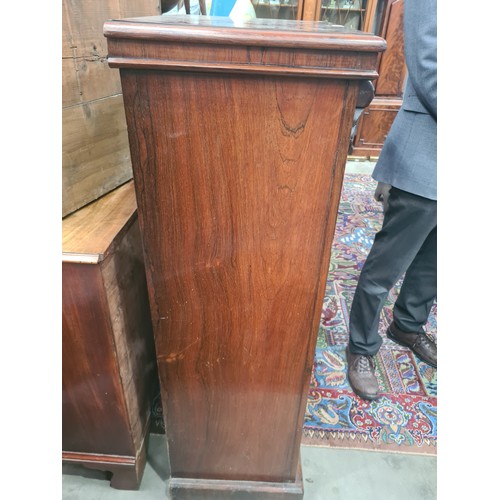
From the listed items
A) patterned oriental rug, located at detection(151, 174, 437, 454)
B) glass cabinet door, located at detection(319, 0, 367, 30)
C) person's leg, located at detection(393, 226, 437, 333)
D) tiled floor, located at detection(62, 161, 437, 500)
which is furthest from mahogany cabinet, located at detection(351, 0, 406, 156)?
tiled floor, located at detection(62, 161, 437, 500)

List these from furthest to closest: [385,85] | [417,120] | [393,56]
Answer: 1. [385,85]
2. [393,56]
3. [417,120]

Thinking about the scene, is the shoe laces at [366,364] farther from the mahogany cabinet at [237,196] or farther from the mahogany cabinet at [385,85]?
the mahogany cabinet at [385,85]

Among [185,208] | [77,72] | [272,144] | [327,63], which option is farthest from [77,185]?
[327,63]

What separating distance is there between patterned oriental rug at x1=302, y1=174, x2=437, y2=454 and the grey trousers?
12 centimetres

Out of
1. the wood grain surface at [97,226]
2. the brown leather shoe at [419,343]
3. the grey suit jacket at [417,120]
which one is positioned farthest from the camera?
the brown leather shoe at [419,343]

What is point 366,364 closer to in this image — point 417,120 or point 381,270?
point 381,270

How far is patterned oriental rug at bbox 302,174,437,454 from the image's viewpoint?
48.7 inches

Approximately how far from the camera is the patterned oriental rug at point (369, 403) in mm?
1235

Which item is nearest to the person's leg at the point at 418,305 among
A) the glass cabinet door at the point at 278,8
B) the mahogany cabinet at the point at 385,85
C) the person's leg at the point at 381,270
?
the person's leg at the point at 381,270

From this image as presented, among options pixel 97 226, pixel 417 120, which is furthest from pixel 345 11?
pixel 97 226

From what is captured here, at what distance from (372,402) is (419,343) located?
1.15 ft

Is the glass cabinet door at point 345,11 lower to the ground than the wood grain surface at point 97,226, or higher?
higher

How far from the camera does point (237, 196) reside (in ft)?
2.12

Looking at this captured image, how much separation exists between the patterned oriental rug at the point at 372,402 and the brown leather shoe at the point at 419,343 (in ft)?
0.07
